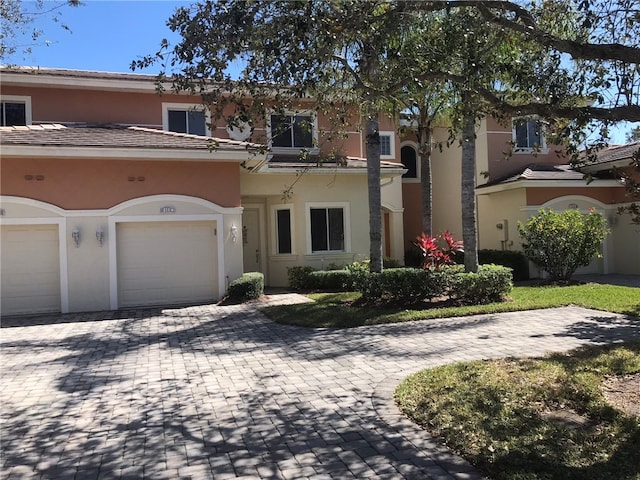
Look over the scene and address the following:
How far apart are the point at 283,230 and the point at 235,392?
11969 mm

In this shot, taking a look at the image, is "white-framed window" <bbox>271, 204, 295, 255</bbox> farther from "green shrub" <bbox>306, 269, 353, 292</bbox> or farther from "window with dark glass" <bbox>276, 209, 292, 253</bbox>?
"green shrub" <bbox>306, 269, 353, 292</bbox>

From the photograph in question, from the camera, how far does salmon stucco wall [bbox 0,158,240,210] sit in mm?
12766

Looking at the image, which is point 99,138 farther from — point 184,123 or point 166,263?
point 184,123

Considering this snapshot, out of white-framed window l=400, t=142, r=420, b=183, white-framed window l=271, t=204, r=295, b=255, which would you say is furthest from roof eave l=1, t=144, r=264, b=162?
white-framed window l=400, t=142, r=420, b=183

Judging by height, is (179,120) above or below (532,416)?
above

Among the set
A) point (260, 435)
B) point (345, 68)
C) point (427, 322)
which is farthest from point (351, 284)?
point (260, 435)

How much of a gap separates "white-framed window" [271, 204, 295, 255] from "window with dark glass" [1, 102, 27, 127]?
8.60 metres

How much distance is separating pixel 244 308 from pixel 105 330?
3.53 metres

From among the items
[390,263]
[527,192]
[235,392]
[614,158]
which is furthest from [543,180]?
[235,392]

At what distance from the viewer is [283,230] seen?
59.3 feet

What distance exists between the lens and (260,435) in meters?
4.93

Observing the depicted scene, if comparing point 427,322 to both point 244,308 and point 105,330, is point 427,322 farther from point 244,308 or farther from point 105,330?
point 105,330

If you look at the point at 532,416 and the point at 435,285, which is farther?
the point at 435,285

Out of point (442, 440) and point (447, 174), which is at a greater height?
point (447, 174)
